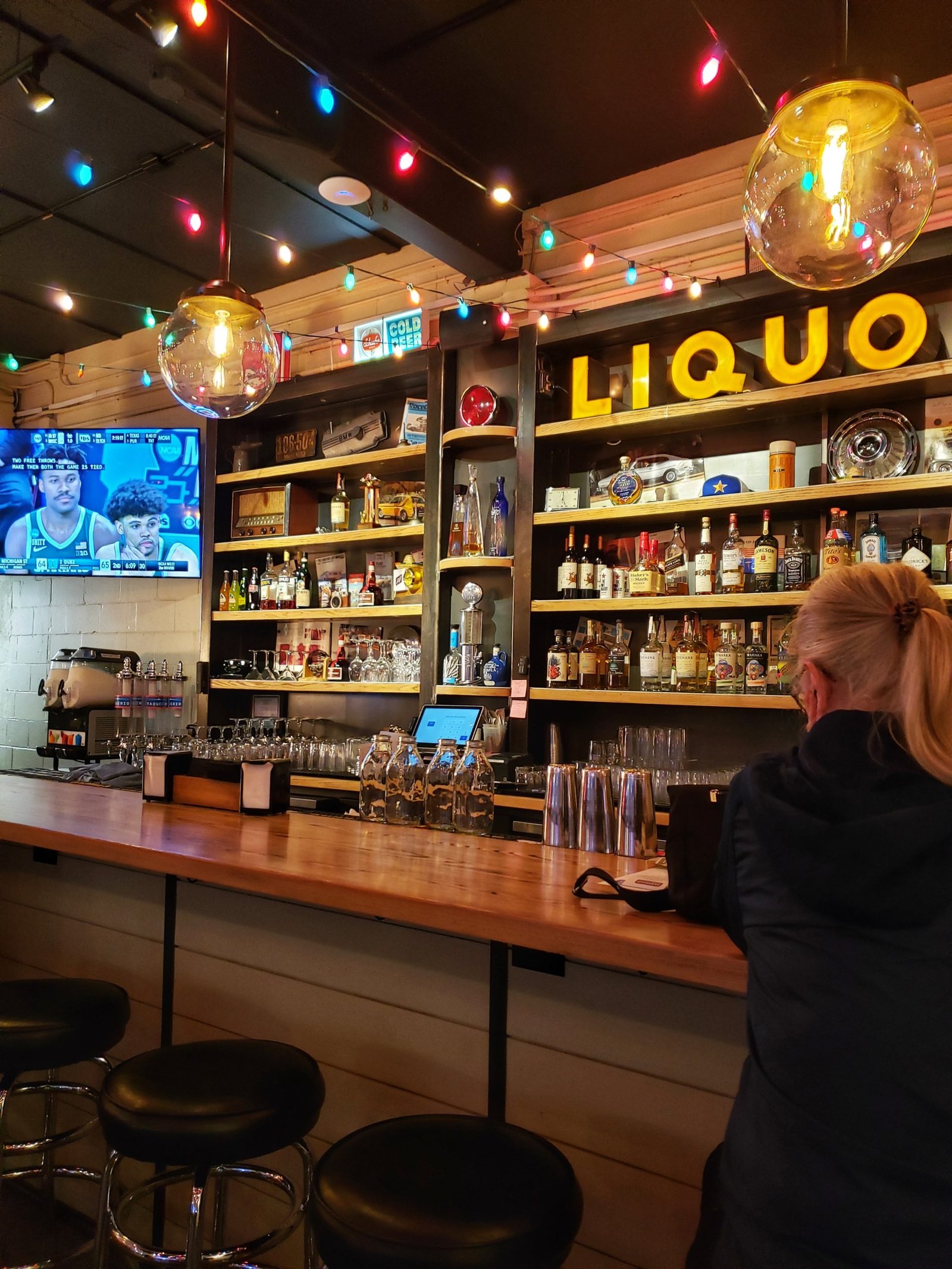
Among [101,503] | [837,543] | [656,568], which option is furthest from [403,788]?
[101,503]

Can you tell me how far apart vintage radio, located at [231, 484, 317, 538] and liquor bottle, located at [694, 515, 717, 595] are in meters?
2.16

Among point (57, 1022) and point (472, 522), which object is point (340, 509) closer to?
point (472, 522)

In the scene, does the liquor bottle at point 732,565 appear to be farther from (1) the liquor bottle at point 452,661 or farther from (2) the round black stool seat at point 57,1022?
(2) the round black stool seat at point 57,1022

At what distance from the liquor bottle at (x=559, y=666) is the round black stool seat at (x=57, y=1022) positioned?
2172mm

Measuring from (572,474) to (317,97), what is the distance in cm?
177

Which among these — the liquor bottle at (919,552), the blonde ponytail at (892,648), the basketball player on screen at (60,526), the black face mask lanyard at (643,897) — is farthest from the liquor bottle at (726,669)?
the basketball player on screen at (60,526)

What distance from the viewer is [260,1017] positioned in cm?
209

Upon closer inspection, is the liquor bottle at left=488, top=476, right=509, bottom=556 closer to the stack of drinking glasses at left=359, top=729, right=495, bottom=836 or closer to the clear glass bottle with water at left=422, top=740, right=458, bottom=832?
the stack of drinking glasses at left=359, top=729, right=495, bottom=836

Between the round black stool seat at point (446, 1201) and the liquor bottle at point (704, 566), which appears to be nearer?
the round black stool seat at point (446, 1201)

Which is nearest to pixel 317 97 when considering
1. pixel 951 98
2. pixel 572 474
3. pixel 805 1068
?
pixel 572 474

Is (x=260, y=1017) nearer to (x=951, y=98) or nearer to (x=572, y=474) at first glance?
(x=572, y=474)

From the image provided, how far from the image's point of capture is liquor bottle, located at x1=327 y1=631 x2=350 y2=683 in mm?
4516

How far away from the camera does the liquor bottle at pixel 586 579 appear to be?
3824 mm

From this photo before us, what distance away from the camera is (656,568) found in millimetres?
3715
